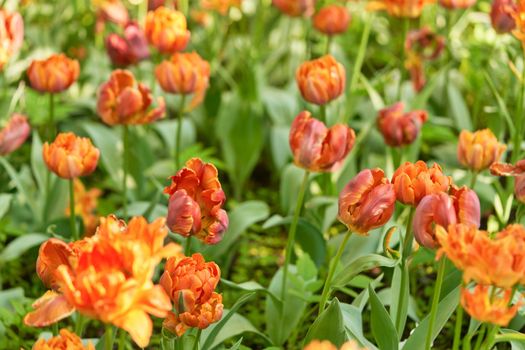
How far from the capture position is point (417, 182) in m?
1.48

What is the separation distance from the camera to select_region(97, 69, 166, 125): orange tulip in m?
2.12

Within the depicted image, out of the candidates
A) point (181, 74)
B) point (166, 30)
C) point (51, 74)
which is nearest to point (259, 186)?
point (166, 30)

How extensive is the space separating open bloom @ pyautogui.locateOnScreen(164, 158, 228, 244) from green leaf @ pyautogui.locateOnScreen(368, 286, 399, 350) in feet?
0.93

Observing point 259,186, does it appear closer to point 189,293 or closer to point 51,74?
point 51,74

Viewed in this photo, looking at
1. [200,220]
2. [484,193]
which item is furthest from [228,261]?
[200,220]

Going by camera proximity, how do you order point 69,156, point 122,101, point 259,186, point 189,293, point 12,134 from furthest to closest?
1. point 259,186
2. point 12,134
3. point 122,101
4. point 69,156
5. point 189,293

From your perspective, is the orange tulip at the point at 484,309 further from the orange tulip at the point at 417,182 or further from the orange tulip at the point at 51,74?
the orange tulip at the point at 51,74

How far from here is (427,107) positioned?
3.28 meters

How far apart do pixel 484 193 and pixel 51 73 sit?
46.3 inches

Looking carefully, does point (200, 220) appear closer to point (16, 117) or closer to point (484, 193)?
point (16, 117)

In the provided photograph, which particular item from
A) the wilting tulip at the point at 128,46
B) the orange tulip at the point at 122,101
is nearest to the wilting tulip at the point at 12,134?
the orange tulip at the point at 122,101

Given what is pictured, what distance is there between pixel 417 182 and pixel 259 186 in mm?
1724

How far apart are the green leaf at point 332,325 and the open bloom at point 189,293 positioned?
0.20 metres

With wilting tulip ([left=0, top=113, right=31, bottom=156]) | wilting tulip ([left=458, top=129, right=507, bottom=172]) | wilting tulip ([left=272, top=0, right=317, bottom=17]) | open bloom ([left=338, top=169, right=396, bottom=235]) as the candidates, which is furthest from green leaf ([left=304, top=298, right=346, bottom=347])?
wilting tulip ([left=272, top=0, right=317, bottom=17])
